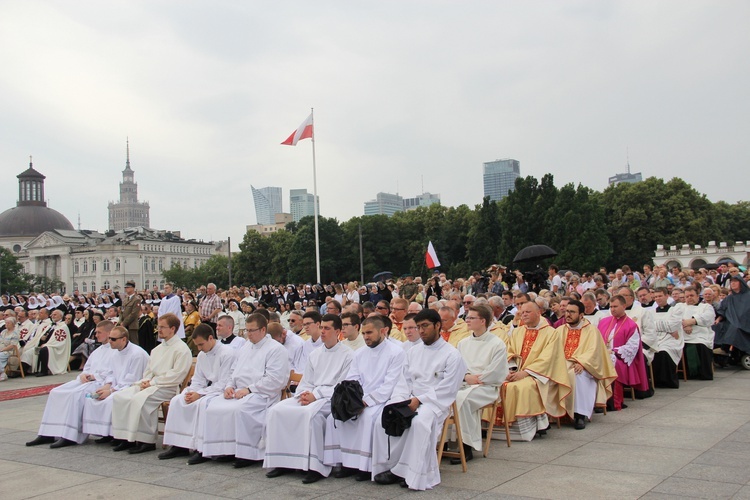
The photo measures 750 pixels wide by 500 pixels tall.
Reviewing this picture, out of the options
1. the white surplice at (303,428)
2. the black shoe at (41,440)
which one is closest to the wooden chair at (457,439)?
the white surplice at (303,428)

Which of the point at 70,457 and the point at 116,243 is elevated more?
the point at 116,243

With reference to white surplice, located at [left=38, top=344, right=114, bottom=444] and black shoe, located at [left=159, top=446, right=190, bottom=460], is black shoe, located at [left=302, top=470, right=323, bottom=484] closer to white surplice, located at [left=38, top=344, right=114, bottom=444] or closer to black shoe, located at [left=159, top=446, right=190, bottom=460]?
black shoe, located at [left=159, top=446, right=190, bottom=460]

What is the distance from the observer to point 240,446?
7.52 metres

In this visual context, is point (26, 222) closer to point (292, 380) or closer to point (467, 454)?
point (292, 380)

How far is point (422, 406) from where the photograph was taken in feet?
22.1

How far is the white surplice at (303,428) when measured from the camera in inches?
273

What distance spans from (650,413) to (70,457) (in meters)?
7.54

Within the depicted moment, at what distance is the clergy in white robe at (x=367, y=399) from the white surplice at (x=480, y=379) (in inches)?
32.3

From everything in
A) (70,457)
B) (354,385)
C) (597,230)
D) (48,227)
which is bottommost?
(70,457)

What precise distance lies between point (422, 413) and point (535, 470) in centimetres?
126

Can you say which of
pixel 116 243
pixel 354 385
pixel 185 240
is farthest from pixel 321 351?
pixel 185 240

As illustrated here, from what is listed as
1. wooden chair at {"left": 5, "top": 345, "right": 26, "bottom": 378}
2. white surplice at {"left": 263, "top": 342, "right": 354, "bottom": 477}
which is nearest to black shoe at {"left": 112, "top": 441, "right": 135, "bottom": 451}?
white surplice at {"left": 263, "top": 342, "right": 354, "bottom": 477}

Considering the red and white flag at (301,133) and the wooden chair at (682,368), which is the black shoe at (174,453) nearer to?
the wooden chair at (682,368)

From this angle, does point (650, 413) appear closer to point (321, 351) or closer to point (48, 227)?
point (321, 351)
